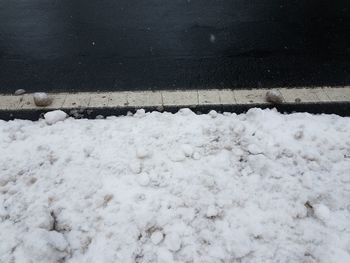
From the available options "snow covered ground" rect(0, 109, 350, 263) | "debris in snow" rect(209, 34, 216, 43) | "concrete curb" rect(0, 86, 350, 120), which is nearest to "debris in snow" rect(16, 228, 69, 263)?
"snow covered ground" rect(0, 109, 350, 263)

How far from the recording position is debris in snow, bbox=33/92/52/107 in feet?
12.1

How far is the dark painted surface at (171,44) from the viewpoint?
4152 millimetres

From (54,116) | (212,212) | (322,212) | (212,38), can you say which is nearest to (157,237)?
(212,212)

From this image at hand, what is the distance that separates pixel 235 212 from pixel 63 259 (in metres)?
1.15

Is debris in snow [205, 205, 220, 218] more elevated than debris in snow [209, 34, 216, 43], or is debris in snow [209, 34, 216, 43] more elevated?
debris in snow [205, 205, 220, 218]

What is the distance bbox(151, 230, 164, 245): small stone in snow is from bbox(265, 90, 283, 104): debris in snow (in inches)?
72.8

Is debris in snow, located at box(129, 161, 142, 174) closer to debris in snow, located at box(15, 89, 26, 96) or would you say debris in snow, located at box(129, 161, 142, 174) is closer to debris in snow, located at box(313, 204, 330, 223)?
debris in snow, located at box(313, 204, 330, 223)

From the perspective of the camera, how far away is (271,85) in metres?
4.00

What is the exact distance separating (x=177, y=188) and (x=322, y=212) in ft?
3.27

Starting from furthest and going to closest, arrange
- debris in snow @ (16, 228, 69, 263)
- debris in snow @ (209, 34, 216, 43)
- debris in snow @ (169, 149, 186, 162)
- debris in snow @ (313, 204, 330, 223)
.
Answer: debris in snow @ (209, 34, 216, 43), debris in snow @ (169, 149, 186, 162), debris in snow @ (313, 204, 330, 223), debris in snow @ (16, 228, 69, 263)

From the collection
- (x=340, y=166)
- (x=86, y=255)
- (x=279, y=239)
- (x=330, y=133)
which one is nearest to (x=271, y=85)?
(x=330, y=133)

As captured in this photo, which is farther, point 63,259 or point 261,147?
point 261,147

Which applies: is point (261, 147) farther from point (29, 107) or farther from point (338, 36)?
point (338, 36)

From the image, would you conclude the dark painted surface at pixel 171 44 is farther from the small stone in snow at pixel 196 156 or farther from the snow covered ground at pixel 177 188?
the small stone in snow at pixel 196 156
